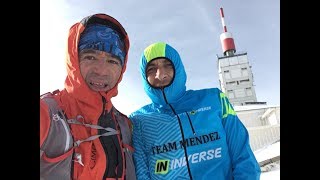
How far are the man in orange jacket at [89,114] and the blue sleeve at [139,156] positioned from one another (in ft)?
0.31

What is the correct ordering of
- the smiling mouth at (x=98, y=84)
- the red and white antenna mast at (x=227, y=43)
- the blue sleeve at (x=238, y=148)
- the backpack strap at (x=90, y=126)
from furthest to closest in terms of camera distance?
the red and white antenna mast at (x=227, y=43), the blue sleeve at (x=238, y=148), the smiling mouth at (x=98, y=84), the backpack strap at (x=90, y=126)

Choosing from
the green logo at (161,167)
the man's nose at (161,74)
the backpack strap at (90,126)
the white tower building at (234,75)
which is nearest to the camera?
the backpack strap at (90,126)

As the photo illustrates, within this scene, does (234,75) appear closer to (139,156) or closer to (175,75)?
(175,75)

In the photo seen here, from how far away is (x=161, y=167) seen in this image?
9.51 feet

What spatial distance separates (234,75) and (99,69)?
175 ft

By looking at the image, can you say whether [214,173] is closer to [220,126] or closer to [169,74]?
[220,126]

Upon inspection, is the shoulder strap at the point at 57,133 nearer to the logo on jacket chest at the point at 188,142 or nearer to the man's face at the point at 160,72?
the logo on jacket chest at the point at 188,142

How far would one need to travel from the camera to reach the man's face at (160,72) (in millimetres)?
3225

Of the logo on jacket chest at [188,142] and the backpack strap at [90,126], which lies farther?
the logo on jacket chest at [188,142]

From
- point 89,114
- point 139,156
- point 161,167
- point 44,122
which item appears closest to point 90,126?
point 89,114

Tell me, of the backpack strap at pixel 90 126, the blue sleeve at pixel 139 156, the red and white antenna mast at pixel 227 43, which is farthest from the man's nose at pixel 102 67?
the red and white antenna mast at pixel 227 43
